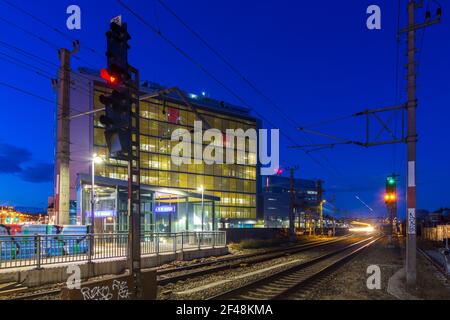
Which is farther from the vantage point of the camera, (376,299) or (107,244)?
(107,244)

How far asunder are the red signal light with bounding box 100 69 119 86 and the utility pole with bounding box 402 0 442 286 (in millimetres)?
9483

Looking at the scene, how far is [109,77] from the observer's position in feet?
24.3

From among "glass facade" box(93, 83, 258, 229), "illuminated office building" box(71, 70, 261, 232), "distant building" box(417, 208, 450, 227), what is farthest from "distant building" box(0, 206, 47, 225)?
"distant building" box(417, 208, 450, 227)

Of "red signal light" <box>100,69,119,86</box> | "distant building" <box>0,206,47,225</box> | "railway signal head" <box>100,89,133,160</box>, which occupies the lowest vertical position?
"distant building" <box>0,206,47,225</box>

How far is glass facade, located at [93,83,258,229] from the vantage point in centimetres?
6184

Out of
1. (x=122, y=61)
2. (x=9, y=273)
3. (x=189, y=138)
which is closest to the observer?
(x=122, y=61)

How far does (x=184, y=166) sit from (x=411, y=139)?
6097 cm

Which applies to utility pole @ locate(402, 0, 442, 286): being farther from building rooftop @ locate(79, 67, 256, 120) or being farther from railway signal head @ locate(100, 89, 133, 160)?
building rooftop @ locate(79, 67, 256, 120)

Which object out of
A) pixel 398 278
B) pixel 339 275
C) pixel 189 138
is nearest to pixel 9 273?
pixel 339 275

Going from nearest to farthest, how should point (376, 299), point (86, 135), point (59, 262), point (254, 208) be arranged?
1. point (376, 299)
2. point (59, 262)
3. point (86, 135)
4. point (254, 208)

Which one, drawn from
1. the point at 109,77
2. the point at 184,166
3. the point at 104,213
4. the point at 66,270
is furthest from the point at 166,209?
the point at 184,166
